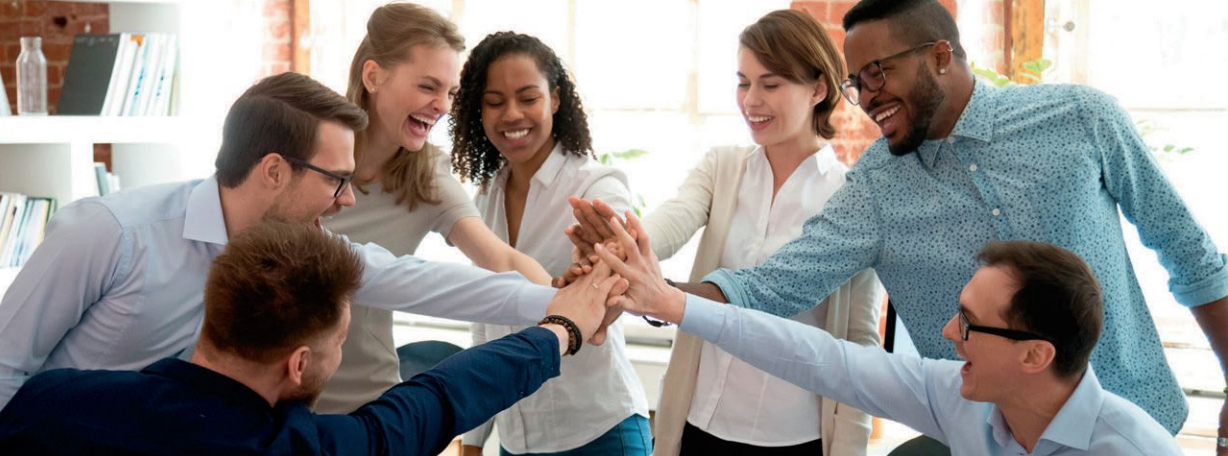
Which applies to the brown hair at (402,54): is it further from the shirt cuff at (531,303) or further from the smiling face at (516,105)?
the shirt cuff at (531,303)

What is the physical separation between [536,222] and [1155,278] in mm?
3484

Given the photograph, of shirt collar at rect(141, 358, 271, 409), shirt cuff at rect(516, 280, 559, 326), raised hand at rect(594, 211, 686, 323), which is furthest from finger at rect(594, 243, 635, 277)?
shirt collar at rect(141, 358, 271, 409)

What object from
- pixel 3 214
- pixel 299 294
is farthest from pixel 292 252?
pixel 3 214

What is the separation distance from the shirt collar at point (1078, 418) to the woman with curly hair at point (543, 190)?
3.18 ft

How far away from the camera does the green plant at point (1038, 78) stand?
15.0ft

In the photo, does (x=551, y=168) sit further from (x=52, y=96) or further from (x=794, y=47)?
(x=52, y=96)

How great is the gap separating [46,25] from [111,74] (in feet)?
3.89

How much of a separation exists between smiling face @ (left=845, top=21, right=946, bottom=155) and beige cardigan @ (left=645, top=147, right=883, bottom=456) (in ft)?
1.17

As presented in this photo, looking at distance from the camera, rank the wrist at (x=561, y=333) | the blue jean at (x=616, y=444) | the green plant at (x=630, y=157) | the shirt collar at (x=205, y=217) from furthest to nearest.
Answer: the green plant at (x=630, y=157), the blue jean at (x=616, y=444), the wrist at (x=561, y=333), the shirt collar at (x=205, y=217)

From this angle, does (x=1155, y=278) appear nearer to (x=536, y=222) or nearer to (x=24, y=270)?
(x=536, y=222)

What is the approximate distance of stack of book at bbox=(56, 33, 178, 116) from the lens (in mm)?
4289

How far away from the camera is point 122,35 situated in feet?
14.1

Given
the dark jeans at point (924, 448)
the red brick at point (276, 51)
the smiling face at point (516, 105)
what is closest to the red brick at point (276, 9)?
the red brick at point (276, 51)

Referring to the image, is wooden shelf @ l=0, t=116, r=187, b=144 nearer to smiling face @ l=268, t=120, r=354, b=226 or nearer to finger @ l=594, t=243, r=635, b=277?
smiling face @ l=268, t=120, r=354, b=226
